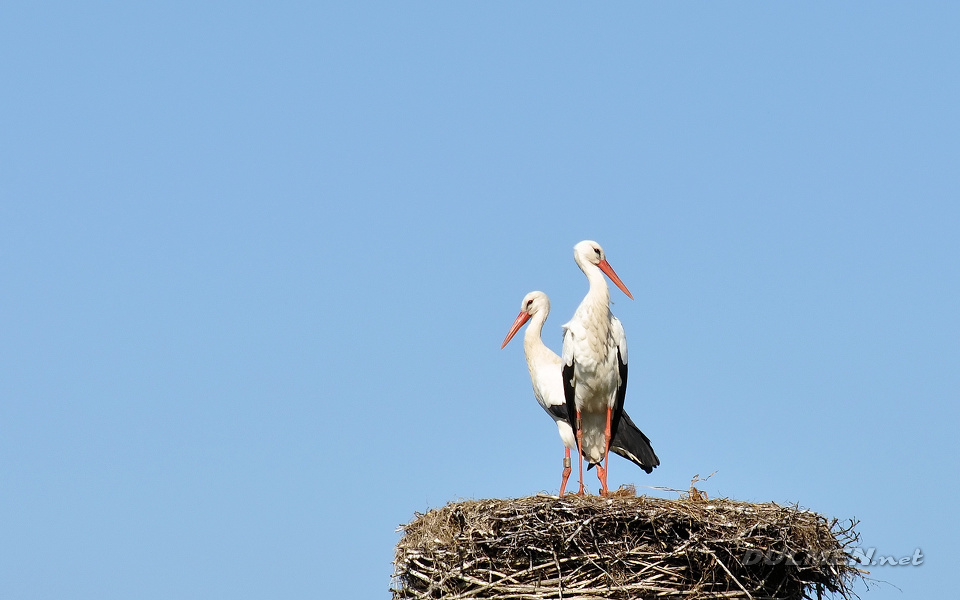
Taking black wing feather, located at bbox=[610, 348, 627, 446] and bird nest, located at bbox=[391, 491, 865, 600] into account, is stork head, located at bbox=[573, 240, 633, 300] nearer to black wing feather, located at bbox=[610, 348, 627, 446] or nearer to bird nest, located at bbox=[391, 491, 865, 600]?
black wing feather, located at bbox=[610, 348, 627, 446]

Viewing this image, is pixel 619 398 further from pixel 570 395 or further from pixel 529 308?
pixel 529 308

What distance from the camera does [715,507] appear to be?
8.06 meters

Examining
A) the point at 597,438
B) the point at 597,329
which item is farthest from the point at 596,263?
the point at 597,438

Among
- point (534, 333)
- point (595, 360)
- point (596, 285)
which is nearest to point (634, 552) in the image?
point (595, 360)

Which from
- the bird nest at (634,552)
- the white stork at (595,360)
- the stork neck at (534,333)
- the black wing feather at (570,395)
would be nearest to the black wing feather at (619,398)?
the white stork at (595,360)

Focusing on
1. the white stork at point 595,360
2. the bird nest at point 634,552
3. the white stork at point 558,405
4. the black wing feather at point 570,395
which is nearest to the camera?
the bird nest at point 634,552

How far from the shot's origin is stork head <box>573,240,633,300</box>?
10.3m

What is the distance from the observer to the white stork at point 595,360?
991cm

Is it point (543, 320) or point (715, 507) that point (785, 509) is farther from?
point (543, 320)

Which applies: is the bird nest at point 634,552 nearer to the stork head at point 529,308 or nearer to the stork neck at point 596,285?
the stork neck at point 596,285

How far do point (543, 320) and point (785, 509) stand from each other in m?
3.54

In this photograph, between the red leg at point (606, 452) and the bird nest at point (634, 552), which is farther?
the red leg at point (606, 452)

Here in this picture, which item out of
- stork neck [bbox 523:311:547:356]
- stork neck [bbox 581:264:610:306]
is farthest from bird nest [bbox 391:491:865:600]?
stork neck [bbox 523:311:547:356]

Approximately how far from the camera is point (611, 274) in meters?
10.4
